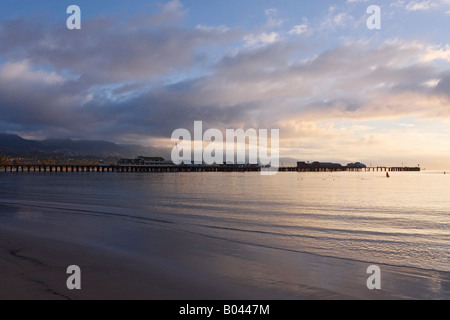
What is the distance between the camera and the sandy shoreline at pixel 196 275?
24.2 feet

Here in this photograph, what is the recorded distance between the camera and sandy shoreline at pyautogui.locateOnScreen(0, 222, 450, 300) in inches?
290

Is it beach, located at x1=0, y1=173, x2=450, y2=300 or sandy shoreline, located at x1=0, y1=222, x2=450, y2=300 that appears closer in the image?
sandy shoreline, located at x1=0, y1=222, x2=450, y2=300

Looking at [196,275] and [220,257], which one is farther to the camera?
[220,257]

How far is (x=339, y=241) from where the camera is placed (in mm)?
Result: 13430

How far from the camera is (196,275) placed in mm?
8688

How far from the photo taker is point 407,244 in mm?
12922

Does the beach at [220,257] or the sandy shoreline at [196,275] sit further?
the beach at [220,257]

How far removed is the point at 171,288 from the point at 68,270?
2.89 m
